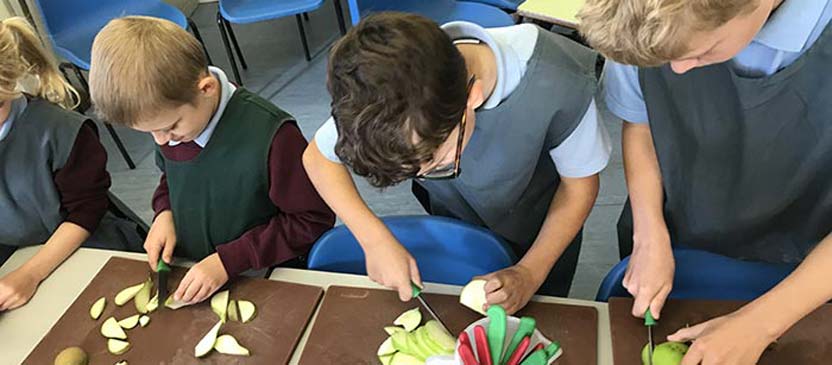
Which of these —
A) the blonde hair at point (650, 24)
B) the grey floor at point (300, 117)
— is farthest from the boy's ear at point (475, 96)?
the grey floor at point (300, 117)

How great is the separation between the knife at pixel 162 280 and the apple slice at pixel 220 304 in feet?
0.28

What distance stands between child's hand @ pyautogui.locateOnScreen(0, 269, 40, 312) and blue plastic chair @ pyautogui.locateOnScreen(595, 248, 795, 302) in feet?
3.30

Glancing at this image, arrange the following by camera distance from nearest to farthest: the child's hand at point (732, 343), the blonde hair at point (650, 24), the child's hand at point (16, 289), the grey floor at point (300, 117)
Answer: the blonde hair at point (650, 24), the child's hand at point (732, 343), the child's hand at point (16, 289), the grey floor at point (300, 117)

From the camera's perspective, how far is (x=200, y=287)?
42.8 inches

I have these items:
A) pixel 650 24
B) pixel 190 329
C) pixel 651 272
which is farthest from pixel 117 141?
pixel 650 24

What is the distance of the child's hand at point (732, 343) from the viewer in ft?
2.65

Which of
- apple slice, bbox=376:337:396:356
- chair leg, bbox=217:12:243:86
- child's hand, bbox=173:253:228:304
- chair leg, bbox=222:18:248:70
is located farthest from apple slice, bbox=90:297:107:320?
chair leg, bbox=222:18:248:70

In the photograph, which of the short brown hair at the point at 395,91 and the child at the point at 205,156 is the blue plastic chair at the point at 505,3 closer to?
the child at the point at 205,156

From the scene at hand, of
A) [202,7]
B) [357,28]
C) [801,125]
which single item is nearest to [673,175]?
[801,125]

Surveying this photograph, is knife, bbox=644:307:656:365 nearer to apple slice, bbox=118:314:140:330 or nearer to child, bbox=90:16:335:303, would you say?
child, bbox=90:16:335:303

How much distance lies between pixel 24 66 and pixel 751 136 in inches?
49.9

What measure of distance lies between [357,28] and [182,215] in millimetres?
682

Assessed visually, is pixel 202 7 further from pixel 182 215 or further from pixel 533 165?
pixel 533 165

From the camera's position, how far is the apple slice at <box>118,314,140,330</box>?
105 centimetres
